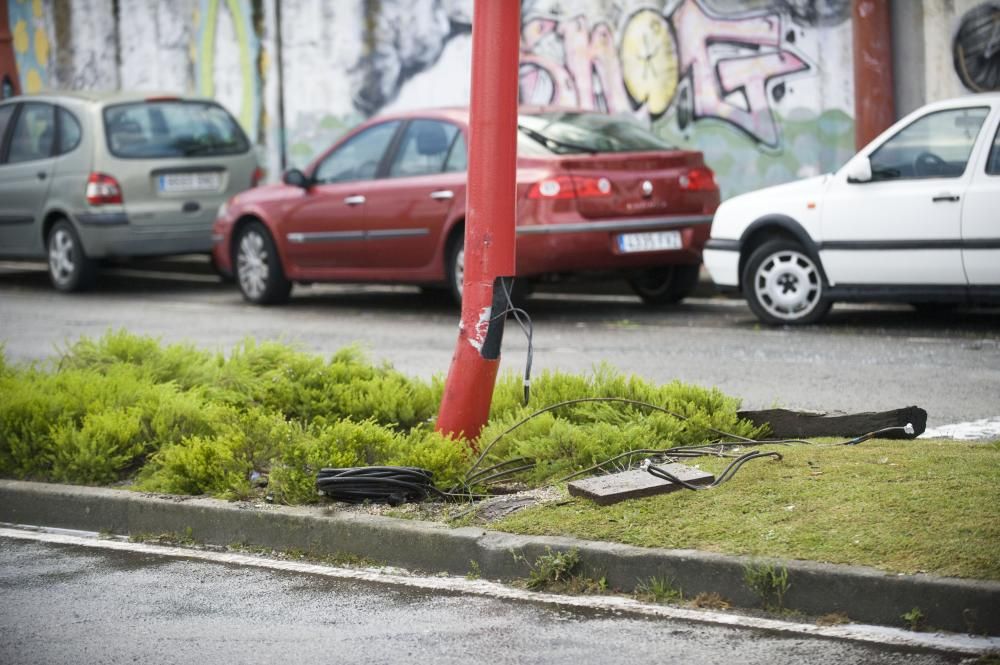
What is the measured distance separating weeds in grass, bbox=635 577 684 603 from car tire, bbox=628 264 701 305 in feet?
27.5

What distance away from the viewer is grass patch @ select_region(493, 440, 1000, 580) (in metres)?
5.04

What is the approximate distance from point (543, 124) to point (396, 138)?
53.6 inches

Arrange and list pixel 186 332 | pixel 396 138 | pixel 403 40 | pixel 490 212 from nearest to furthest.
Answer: pixel 490 212
pixel 186 332
pixel 396 138
pixel 403 40

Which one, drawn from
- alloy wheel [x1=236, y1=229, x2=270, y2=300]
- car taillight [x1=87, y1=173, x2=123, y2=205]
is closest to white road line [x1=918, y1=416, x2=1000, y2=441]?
alloy wheel [x1=236, y1=229, x2=270, y2=300]

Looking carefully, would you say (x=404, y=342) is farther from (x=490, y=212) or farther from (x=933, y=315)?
(x=490, y=212)

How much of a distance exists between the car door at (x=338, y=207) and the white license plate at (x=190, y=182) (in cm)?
221

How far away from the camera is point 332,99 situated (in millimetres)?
20984

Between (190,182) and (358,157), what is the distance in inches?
116

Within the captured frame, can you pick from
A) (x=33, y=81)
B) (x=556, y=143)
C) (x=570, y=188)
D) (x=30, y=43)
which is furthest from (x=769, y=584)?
(x=30, y=43)

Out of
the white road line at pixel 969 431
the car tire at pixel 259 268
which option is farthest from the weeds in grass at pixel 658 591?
the car tire at pixel 259 268

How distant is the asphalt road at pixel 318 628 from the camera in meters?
4.70

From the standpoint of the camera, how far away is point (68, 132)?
1659 centimetres

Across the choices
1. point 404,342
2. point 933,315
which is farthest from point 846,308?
point 404,342

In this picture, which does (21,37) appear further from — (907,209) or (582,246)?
(907,209)
